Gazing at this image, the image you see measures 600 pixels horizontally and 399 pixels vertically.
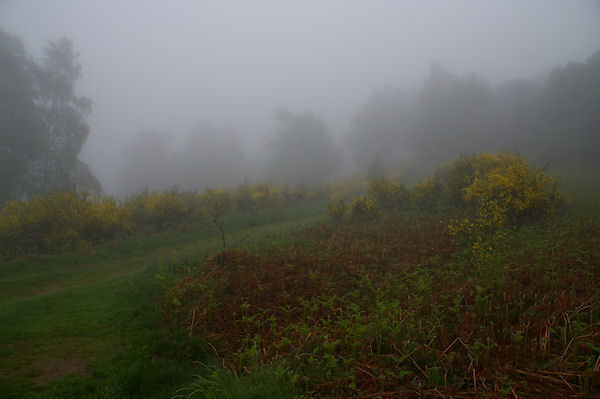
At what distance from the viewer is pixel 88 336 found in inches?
170

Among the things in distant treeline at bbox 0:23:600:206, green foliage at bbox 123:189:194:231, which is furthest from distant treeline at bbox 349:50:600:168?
green foliage at bbox 123:189:194:231

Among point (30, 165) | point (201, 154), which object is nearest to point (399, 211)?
point (30, 165)

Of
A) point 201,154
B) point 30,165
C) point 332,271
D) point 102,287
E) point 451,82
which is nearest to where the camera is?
point 332,271

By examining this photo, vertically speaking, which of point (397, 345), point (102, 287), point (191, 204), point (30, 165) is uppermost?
point (30, 165)

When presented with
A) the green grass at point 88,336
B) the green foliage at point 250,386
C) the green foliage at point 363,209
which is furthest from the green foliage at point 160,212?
the green foliage at point 250,386

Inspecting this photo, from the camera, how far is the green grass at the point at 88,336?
125 inches

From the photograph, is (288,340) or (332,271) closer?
(288,340)

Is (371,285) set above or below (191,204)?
below

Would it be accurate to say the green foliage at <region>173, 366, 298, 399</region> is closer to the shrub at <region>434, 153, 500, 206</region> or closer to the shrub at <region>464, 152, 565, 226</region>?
the shrub at <region>464, 152, 565, 226</region>

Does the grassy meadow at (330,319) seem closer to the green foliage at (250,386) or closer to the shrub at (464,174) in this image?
the green foliage at (250,386)

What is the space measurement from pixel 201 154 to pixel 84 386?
40.3 metres

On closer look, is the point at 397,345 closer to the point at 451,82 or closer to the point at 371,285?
the point at 371,285

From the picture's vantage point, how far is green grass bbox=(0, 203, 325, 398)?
10.4ft

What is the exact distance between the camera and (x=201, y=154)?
41031 mm
